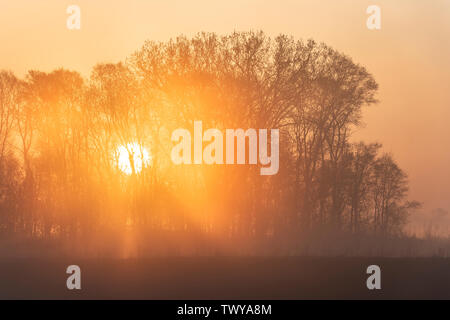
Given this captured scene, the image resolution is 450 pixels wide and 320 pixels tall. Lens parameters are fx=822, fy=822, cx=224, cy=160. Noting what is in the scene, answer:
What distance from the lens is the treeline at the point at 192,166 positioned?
46.6m

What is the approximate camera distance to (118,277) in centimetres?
3859

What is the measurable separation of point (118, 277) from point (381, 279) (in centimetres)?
1277

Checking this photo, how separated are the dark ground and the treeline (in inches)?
174

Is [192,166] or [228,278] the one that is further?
[192,166]

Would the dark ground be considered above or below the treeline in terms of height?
below

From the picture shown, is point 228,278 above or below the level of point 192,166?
below

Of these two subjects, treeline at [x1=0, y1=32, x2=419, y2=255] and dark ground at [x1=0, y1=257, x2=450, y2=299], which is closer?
dark ground at [x1=0, y1=257, x2=450, y2=299]

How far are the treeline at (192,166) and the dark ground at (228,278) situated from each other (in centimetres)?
443

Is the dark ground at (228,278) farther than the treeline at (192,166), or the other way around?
the treeline at (192,166)

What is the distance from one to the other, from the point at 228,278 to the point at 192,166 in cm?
923

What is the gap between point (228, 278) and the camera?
39.6 metres

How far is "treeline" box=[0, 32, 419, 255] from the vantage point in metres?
46.6
